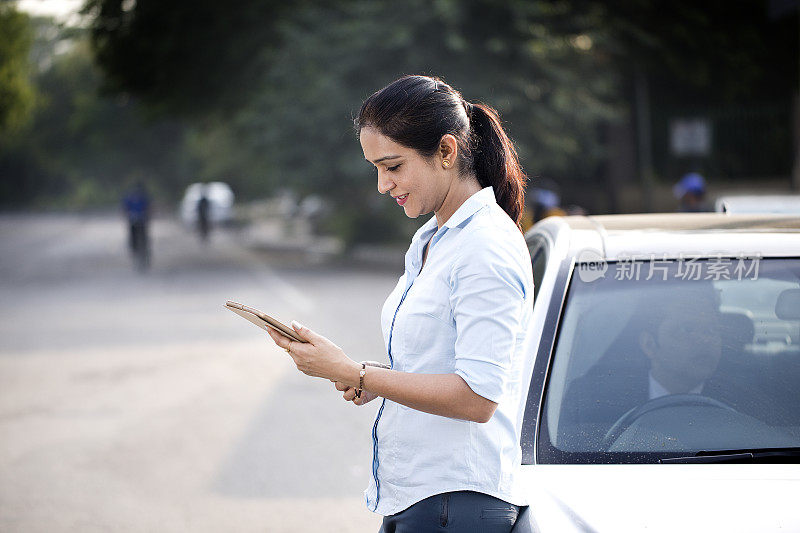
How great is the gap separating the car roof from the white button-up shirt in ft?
2.83

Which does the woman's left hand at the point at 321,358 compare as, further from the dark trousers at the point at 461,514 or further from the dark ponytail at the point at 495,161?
the dark ponytail at the point at 495,161

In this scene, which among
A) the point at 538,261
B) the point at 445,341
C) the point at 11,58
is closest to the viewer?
the point at 445,341

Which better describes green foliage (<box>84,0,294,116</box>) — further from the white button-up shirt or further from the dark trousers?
the dark trousers

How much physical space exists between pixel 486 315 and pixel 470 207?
28 cm

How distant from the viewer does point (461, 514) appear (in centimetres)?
196

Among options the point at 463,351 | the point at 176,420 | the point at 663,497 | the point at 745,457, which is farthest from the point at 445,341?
the point at 176,420

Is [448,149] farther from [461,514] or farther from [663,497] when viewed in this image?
[663,497]

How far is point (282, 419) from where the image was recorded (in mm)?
7090

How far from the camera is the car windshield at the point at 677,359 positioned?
2.48 metres

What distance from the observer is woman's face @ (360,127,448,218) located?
6.58 ft

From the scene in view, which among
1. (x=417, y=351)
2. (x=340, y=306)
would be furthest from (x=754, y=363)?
(x=340, y=306)

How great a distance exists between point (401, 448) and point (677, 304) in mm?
1159

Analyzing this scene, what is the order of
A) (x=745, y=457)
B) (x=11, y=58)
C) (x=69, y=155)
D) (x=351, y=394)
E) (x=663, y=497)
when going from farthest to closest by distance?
(x=69, y=155) < (x=11, y=58) < (x=745, y=457) < (x=351, y=394) < (x=663, y=497)

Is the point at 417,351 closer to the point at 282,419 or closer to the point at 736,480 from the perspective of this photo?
the point at 736,480
